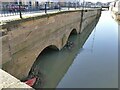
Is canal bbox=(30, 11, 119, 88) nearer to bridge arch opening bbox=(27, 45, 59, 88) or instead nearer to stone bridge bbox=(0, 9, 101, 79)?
bridge arch opening bbox=(27, 45, 59, 88)

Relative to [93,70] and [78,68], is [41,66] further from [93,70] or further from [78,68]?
[93,70]

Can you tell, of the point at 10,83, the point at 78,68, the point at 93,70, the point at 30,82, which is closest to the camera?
the point at 10,83

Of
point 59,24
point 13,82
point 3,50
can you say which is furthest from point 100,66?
point 13,82

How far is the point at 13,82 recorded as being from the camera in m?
2.47

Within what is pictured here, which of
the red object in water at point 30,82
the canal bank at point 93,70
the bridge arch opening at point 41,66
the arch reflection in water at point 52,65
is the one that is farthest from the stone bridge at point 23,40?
the canal bank at point 93,70

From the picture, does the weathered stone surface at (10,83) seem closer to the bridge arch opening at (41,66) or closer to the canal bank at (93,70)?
the bridge arch opening at (41,66)

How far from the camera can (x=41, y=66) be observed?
11.0 m

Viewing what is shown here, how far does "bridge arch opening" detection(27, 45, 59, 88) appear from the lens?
8964 millimetres

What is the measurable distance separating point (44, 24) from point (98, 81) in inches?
183

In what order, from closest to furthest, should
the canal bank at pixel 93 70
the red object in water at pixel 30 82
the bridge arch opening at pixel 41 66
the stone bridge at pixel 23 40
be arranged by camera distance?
the stone bridge at pixel 23 40
the red object in water at pixel 30 82
the bridge arch opening at pixel 41 66
the canal bank at pixel 93 70

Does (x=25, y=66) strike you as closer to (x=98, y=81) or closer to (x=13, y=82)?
(x=98, y=81)

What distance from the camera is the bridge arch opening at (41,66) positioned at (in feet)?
29.4

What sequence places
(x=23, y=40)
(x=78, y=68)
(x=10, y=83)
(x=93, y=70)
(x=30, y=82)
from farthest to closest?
(x=78, y=68)
(x=93, y=70)
(x=30, y=82)
(x=23, y=40)
(x=10, y=83)

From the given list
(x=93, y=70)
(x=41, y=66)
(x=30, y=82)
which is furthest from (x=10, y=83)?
(x=93, y=70)
